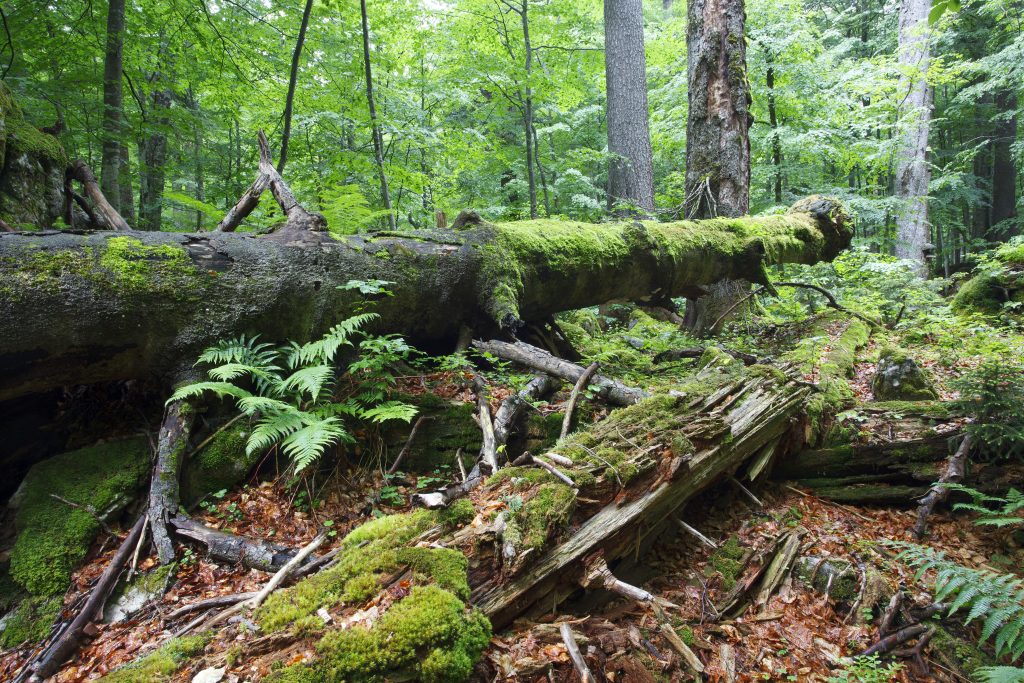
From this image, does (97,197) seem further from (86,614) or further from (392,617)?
(392,617)

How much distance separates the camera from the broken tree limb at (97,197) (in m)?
4.90

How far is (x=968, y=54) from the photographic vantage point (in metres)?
16.2

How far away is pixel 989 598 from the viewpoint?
2.61 m

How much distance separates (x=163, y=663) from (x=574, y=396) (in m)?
2.95

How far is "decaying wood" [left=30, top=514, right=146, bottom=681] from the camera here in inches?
90.4

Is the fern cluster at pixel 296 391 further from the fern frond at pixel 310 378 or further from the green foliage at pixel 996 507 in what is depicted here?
the green foliage at pixel 996 507

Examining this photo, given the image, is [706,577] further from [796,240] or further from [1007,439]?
[796,240]

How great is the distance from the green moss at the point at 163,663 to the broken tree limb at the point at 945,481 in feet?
14.9

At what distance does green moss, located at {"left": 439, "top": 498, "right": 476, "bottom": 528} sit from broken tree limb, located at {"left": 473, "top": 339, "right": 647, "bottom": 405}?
6.82ft

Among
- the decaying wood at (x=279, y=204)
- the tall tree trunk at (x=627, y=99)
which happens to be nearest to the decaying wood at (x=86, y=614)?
the decaying wood at (x=279, y=204)

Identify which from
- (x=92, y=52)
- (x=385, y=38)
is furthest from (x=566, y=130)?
(x=92, y=52)

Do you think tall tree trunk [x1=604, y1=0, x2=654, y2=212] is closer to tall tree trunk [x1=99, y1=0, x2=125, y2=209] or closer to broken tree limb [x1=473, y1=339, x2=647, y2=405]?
broken tree limb [x1=473, y1=339, x2=647, y2=405]

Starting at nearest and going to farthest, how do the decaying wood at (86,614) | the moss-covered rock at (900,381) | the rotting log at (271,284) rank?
1. the decaying wood at (86,614)
2. the rotting log at (271,284)
3. the moss-covered rock at (900,381)

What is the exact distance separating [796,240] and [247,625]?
8.22 metres
